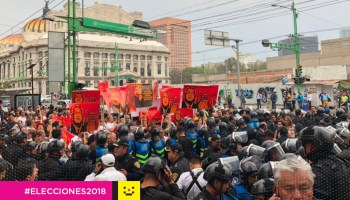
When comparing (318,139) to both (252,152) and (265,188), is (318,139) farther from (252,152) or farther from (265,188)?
(252,152)

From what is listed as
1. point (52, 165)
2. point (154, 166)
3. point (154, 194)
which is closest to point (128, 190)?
point (154, 194)

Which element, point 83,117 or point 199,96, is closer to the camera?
point 83,117

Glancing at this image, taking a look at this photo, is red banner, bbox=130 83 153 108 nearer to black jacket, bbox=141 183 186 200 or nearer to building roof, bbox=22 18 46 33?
black jacket, bbox=141 183 186 200

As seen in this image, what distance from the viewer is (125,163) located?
5535 millimetres

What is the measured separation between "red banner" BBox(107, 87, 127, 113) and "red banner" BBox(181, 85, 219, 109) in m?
2.19

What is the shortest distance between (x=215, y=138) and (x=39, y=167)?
3.15 m

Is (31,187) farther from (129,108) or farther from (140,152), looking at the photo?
(129,108)

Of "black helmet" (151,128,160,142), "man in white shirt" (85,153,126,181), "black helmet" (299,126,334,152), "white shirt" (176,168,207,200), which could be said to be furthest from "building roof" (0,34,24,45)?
"black helmet" (299,126,334,152)

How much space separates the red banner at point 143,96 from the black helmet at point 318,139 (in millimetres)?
8679

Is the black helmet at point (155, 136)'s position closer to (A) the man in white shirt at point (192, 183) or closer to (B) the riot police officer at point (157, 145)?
(B) the riot police officer at point (157, 145)

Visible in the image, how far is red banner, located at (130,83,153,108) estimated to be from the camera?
12.3 meters

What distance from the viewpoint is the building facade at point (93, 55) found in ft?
302

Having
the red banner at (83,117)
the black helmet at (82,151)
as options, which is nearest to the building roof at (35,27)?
the red banner at (83,117)

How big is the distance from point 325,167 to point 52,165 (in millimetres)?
3536
